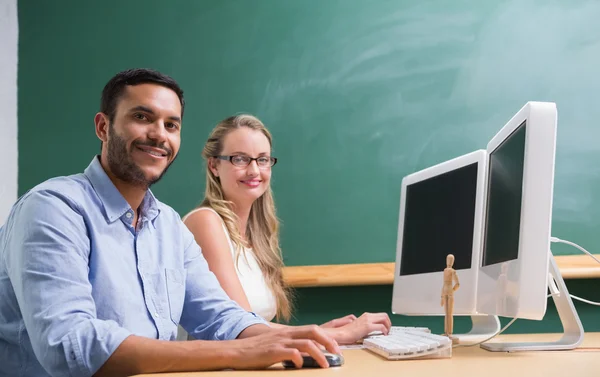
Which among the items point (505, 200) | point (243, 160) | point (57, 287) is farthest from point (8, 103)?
point (505, 200)

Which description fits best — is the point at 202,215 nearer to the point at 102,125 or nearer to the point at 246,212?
the point at 246,212

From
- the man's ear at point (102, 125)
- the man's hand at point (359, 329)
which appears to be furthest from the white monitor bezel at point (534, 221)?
the man's ear at point (102, 125)

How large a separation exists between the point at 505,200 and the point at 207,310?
0.71 metres

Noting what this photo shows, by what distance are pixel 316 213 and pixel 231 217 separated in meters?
0.50

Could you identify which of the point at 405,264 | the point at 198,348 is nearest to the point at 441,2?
the point at 405,264

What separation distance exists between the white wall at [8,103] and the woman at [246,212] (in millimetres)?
877

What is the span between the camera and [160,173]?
4.98 ft

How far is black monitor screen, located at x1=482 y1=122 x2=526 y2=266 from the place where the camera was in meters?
1.27

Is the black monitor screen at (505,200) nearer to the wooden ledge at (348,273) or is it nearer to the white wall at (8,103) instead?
the wooden ledge at (348,273)

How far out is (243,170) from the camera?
7.52ft

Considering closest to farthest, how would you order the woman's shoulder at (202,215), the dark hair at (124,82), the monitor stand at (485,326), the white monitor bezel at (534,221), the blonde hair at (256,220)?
the white monitor bezel at (534,221)
the dark hair at (124,82)
the monitor stand at (485,326)
the woman's shoulder at (202,215)
the blonde hair at (256,220)

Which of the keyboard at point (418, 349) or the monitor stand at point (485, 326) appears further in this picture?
the monitor stand at point (485, 326)

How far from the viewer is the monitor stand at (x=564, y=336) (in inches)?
54.2

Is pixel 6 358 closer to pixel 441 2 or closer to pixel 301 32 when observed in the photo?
pixel 301 32
